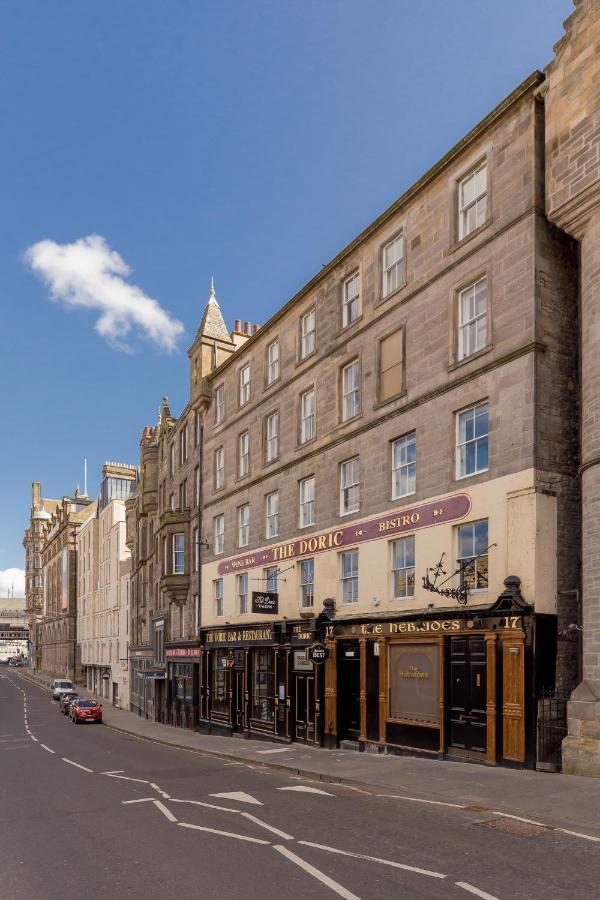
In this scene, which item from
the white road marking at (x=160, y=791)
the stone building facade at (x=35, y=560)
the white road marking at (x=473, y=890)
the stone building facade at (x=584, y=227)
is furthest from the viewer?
the stone building facade at (x=35, y=560)

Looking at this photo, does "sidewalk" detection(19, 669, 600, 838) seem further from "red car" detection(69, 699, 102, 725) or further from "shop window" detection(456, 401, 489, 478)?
"red car" detection(69, 699, 102, 725)

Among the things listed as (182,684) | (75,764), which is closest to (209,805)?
(75,764)

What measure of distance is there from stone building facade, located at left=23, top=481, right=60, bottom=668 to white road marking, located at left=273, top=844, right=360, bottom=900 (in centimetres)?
12664

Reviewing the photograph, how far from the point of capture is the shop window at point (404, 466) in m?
22.5

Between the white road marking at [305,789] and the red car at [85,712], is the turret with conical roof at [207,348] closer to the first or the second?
the red car at [85,712]

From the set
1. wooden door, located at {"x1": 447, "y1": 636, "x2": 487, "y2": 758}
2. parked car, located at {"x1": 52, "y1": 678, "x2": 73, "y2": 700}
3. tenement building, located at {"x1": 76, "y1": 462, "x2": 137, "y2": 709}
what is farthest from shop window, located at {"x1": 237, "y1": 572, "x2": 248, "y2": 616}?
parked car, located at {"x1": 52, "y1": 678, "x2": 73, "y2": 700}

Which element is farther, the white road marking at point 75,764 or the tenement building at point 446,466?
the white road marking at point 75,764

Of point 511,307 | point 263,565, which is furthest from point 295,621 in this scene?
point 511,307

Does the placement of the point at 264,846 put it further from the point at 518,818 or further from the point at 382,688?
the point at 382,688

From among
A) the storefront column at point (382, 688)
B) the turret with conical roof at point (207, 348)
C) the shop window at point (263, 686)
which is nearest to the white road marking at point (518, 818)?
the storefront column at point (382, 688)

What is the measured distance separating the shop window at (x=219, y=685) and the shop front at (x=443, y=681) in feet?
30.7

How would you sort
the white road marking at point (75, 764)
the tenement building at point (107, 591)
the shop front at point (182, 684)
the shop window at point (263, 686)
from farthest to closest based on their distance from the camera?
the tenement building at point (107, 591) < the shop front at point (182, 684) < the shop window at point (263, 686) < the white road marking at point (75, 764)

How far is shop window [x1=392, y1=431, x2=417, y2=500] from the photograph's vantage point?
22.5m

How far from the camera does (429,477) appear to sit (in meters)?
21.4
